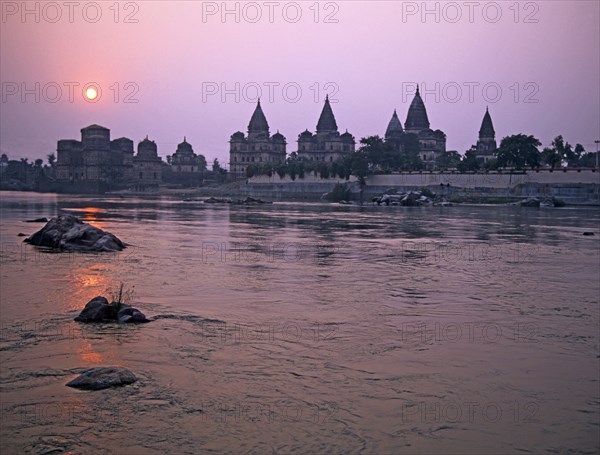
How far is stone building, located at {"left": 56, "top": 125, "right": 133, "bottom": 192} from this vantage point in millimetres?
122125

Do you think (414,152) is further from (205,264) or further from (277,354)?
(277,354)

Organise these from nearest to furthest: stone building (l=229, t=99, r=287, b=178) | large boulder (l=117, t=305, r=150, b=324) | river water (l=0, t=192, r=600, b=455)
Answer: river water (l=0, t=192, r=600, b=455) < large boulder (l=117, t=305, r=150, b=324) < stone building (l=229, t=99, r=287, b=178)

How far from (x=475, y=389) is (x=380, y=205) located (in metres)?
54.1

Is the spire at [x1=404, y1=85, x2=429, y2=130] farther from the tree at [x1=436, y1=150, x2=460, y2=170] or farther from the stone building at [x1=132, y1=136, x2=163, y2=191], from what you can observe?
the stone building at [x1=132, y1=136, x2=163, y2=191]

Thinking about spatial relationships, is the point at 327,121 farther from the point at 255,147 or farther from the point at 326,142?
the point at 255,147

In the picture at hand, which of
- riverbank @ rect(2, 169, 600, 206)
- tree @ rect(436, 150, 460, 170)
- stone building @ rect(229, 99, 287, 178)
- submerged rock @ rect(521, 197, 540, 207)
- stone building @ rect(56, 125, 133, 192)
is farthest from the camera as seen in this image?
stone building @ rect(56, 125, 133, 192)

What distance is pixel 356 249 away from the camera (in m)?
20.0

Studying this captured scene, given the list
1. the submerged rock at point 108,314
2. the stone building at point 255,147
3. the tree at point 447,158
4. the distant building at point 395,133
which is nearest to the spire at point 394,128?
the distant building at point 395,133

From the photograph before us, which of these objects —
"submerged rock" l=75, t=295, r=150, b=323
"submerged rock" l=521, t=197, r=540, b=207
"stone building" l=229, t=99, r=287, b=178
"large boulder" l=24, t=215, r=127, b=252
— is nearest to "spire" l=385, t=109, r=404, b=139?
"stone building" l=229, t=99, r=287, b=178

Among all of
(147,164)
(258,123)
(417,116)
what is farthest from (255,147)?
(417,116)

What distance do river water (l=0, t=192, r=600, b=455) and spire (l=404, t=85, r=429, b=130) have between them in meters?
97.5

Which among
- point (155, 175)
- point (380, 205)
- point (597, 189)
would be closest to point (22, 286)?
point (380, 205)

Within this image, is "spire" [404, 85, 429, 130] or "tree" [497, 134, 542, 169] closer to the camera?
"tree" [497, 134, 542, 169]

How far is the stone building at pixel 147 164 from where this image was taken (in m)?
123
